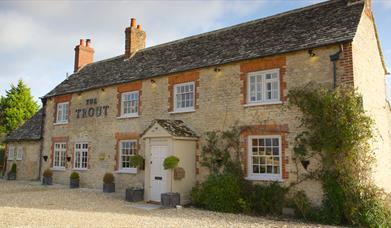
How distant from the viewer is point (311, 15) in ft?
44.2

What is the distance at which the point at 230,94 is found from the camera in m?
13.1

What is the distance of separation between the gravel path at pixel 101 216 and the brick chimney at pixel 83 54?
1232 cm

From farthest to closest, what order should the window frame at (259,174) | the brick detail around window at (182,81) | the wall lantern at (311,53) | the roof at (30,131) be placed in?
1. the roof at (30,131)
2. the brick detail around window at (182,81)
3. the window frame at (259,174)
4. the wall lantern at (311,53)

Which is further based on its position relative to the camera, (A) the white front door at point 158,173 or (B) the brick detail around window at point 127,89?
(B) the brick detail around window at point 127,89

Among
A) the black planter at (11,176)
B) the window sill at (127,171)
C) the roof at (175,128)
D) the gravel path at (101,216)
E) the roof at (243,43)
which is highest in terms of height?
the roof at (243,43)

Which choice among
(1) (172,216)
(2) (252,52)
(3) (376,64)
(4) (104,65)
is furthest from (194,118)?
(4) (104,65)

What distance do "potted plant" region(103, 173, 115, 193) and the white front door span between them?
3759 mm

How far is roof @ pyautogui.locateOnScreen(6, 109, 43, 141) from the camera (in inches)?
878

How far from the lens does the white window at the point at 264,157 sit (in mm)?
11672

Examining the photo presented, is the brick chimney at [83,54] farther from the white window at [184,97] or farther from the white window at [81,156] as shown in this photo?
the white window at [184,97]

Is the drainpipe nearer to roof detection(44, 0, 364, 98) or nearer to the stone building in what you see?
the stone building

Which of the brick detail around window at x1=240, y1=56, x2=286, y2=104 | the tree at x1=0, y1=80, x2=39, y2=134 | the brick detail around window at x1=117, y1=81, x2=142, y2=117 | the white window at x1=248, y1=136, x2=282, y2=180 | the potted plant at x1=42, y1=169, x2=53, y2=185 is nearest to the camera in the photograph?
the white window at x1=248, y1=136, x2=282, y2=180

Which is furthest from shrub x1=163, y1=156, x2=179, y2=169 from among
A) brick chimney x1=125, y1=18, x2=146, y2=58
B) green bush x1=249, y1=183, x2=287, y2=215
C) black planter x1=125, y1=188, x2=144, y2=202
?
brick chimney x1=125, y1=18, x2=146, y2=58

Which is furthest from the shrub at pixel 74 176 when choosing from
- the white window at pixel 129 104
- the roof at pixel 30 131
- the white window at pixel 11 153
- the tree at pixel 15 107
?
the tree at pixel 15 107
